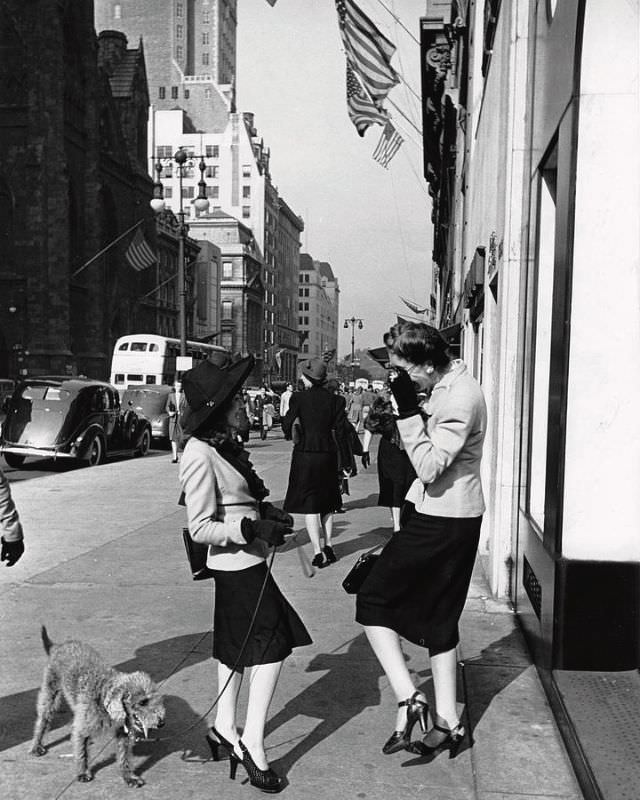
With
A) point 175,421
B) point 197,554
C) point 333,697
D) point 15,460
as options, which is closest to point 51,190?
point 15,460

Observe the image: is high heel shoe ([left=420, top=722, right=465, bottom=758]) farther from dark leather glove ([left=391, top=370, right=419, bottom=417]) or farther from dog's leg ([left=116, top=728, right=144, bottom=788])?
dark leather glove ([left=391, top=370, right=419, bottom=417])

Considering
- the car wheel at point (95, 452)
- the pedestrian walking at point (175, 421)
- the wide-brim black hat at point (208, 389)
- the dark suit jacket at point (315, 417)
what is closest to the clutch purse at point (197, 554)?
the wide-brim black hat at point (208, 389)

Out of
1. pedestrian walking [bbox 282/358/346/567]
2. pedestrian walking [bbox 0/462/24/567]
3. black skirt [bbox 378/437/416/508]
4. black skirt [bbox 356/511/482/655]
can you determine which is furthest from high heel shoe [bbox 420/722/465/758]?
black skirt [bbox 378/437/416/508]

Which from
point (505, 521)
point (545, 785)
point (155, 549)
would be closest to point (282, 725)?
point (545, 785)

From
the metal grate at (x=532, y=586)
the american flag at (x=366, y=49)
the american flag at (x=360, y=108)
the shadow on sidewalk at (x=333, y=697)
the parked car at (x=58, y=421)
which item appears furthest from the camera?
the parked car at (x=58, y=421)

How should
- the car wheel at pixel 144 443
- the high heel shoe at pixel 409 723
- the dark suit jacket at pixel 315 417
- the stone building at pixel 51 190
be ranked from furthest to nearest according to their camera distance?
the stone building at pixel 51 190 → the car wheel at pixel 144 443 → the dark suit jacket at pixel 315 417 → the high heel shoe at pixel 409 723

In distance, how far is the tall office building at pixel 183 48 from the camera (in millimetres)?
Answer: 122312

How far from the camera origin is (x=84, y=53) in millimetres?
49938

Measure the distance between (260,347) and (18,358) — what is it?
7340cm

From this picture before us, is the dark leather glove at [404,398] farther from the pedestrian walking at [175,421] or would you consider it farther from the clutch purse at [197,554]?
the pedestrian walking at [175,421]

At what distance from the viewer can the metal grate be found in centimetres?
467

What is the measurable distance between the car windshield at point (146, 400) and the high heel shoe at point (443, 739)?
20671 mm

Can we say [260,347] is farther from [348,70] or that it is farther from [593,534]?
[593,534]

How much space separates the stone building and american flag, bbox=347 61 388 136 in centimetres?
3092
